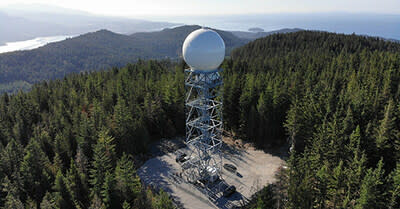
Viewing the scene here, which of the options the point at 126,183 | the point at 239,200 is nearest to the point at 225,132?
the point at 239,200

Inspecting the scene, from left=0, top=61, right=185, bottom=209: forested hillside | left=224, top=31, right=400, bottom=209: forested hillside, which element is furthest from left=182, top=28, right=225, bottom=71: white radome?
left=0, top=61, right=185, bottom=209: forested hillside

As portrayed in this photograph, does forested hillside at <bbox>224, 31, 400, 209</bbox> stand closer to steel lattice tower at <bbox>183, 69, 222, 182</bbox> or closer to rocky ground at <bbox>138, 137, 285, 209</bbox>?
rocky ground at <bbox>138, 137, 285, 209</bbox>

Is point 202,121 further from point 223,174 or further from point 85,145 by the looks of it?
point 85,145

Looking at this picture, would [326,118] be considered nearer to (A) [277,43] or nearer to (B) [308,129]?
(B) [308,129]

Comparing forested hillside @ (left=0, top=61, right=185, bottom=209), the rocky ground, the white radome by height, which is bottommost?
the rocky ground

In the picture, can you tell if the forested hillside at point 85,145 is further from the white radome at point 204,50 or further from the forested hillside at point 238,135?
the white radome at point 204,50
